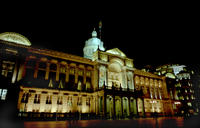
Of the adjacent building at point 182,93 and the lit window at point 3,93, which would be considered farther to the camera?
the adjacent building at point 182,93

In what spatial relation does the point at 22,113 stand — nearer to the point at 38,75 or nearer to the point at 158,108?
the point at 38,75

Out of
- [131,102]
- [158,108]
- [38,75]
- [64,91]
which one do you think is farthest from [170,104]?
[38,75]

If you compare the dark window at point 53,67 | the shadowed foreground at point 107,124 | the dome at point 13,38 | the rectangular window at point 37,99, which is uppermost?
the dome at point 13,38

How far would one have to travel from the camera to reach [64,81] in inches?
1292

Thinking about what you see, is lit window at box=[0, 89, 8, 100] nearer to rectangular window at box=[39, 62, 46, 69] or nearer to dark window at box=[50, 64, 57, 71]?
rectangular window at box=[39, 62, 46, 69]

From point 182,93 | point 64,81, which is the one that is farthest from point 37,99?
point 182,93

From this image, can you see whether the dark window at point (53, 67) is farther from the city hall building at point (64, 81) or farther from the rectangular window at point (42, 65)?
the rectangular window at point (42, 65)

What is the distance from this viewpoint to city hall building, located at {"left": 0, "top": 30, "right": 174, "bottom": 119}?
27.3m

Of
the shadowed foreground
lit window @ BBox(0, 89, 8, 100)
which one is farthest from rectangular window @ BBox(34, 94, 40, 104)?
the shadowed foreground

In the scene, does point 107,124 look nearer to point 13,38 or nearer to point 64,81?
point 64,81

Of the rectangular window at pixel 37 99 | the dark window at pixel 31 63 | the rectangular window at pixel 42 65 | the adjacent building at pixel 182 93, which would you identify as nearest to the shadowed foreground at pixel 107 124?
the rectangular window at pixel 37 99

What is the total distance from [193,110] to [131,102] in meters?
37.3

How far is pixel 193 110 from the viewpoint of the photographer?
184 ft

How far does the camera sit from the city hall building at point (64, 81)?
2732 cm
